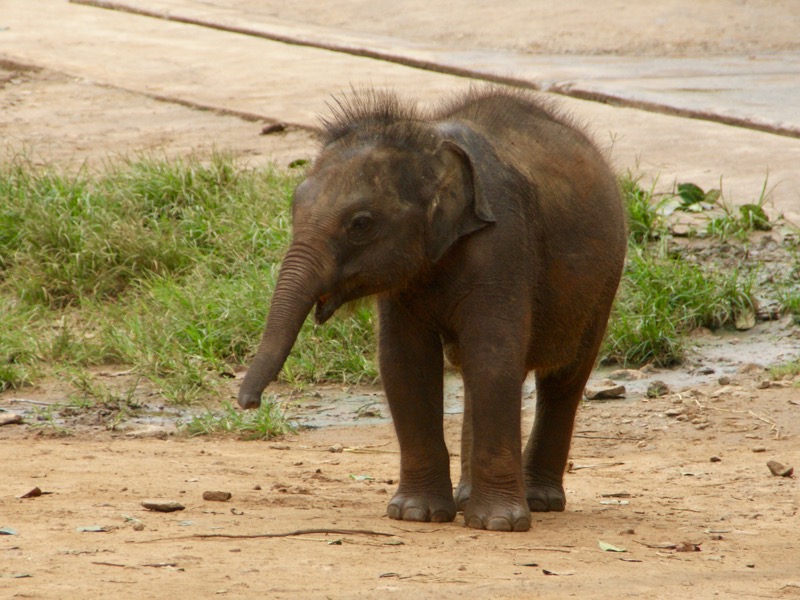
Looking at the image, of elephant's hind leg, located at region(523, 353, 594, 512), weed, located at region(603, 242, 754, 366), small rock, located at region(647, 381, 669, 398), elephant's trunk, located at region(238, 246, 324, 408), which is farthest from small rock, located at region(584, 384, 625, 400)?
elephant's trunk, located at region(238, 246, 324, 408)

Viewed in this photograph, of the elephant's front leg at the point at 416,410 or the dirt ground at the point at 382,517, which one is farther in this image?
the elephant's front leg at the point at 416,410

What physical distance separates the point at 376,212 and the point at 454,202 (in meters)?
0.28

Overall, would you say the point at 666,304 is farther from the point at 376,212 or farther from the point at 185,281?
the point at 376,212

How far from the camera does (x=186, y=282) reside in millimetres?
8898

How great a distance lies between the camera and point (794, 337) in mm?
8000

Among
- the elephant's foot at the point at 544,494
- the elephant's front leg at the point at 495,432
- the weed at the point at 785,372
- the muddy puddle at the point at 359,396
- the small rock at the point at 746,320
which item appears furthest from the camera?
the small rock at the point at 746,320

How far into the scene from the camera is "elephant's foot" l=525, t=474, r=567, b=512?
5504 millimetres

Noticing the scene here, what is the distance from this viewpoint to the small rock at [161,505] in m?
4.88

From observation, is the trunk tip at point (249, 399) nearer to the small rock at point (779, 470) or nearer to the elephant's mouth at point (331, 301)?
the elephant's mouth at point (331, 301)

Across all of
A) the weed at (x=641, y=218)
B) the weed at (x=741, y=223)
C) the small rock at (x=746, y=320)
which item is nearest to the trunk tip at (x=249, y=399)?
the small rock at (x=746, y=320)

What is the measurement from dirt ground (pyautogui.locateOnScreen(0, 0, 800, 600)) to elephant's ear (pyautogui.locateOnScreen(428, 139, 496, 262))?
3.42 feet

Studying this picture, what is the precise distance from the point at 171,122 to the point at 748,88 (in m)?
5.22

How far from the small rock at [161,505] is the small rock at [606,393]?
3262mm

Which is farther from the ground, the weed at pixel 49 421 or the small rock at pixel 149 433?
the weed at pixel 49 421
